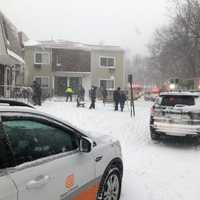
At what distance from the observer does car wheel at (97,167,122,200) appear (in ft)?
12.9

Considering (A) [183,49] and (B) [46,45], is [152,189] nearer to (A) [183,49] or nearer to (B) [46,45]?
(A) [183,49]

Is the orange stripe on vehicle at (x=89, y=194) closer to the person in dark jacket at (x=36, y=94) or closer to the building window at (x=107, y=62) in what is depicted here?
the person in dark jacket at (x=36, y=94)

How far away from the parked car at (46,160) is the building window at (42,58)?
97.0 ft

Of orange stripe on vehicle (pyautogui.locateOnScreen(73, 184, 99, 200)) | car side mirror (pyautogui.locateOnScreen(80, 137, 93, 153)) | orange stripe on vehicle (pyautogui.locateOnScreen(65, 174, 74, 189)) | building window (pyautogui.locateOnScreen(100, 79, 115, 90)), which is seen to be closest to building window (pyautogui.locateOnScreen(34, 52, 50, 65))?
building window (pyautogui.locateOnScreen(100, 79, 115, 90))

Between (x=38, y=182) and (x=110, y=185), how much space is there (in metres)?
1.80

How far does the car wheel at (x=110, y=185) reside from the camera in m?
3.94

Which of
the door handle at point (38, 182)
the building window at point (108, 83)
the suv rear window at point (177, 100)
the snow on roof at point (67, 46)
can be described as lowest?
the door handle at point (38, 182)

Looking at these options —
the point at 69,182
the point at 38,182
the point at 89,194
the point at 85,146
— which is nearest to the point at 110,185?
the point at 89,194

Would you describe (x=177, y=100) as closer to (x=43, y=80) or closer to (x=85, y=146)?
(x=85, y=146)

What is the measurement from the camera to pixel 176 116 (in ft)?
29.0

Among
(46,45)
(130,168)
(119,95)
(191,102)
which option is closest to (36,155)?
(130,168)

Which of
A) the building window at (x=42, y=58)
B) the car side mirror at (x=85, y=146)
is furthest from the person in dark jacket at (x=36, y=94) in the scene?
the car side mirror at (x=85, y=146)

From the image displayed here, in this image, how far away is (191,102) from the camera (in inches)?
357

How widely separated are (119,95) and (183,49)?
1224cm
